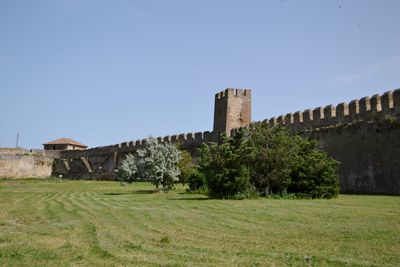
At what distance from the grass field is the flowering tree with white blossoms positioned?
31.4ft

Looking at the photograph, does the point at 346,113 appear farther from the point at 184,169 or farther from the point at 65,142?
the point at 65,142

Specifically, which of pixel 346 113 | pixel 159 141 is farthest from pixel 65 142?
pixel 346 113

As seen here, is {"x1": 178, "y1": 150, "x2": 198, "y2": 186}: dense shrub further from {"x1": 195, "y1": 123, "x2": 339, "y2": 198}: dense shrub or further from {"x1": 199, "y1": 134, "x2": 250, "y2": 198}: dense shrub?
{"x1": 195, "y1": 123, "x2": 339, "y2": 198}: dense shrub

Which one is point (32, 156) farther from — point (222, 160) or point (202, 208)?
point (202, 208)

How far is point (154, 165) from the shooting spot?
21.2 m

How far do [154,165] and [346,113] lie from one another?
8.95 meters

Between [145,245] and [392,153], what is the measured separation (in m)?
13.8

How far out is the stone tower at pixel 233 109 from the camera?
27.1 m

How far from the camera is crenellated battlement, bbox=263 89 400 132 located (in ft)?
60.0

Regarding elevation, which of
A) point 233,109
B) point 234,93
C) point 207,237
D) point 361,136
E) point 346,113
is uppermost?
point 234,93

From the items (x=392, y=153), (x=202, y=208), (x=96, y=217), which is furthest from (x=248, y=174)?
(x=96, y=217)

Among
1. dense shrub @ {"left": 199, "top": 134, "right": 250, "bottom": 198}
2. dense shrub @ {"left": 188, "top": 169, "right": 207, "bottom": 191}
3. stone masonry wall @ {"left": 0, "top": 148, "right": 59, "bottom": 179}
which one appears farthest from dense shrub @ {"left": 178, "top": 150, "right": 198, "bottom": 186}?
stone masonry wall @ {"left": 0, "top": 148, "right": 59, "bottom": 179}

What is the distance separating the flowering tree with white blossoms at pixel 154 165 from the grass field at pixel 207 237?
31.4 feet

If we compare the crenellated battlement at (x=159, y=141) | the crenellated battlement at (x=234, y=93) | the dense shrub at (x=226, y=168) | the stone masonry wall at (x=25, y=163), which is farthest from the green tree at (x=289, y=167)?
the stone masonry wall at (x=25, y=163)
